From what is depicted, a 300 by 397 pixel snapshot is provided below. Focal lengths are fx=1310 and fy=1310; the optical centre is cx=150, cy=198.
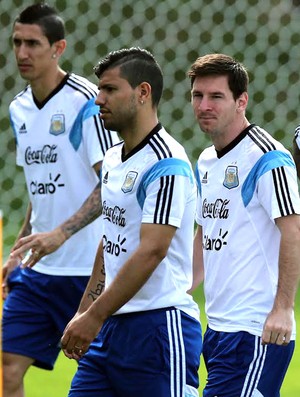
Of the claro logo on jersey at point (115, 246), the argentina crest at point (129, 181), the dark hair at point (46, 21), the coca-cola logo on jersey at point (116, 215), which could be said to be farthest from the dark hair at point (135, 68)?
the dark hair at point (46, 21)

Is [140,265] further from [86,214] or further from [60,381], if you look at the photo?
[60,381]

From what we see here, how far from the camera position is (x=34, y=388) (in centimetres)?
778

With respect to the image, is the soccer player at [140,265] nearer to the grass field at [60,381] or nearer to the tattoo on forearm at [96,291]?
the tattoo on forearm at [96,291]

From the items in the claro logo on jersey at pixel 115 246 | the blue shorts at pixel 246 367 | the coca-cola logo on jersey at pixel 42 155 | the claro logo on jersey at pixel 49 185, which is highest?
the coca-cola logo on jersey at pixel 42 155

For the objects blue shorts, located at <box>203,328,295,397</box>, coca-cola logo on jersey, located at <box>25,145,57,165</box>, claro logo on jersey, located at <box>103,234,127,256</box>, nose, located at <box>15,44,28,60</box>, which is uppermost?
nose, located at <box>15,44,28,60</box>

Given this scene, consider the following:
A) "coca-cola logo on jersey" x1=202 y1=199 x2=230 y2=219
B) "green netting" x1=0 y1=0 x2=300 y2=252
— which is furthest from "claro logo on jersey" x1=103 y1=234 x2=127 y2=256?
"green netting" x1=0 y1=0 x2=300 y2=252

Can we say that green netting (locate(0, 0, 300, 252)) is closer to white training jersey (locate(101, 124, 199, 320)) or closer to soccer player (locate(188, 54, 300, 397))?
soccer player (locate(188, 54, 300, 397))

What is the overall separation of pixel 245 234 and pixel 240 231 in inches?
1.0

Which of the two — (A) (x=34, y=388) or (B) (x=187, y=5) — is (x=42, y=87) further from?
(B) (x=187, y=5)

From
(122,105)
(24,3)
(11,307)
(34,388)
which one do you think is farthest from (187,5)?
(122,105)

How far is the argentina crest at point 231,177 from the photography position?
5184 mm

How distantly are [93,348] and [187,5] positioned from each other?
711 centimetres

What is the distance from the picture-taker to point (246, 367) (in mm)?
5094

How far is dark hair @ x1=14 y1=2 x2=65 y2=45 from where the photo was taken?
6699mm
